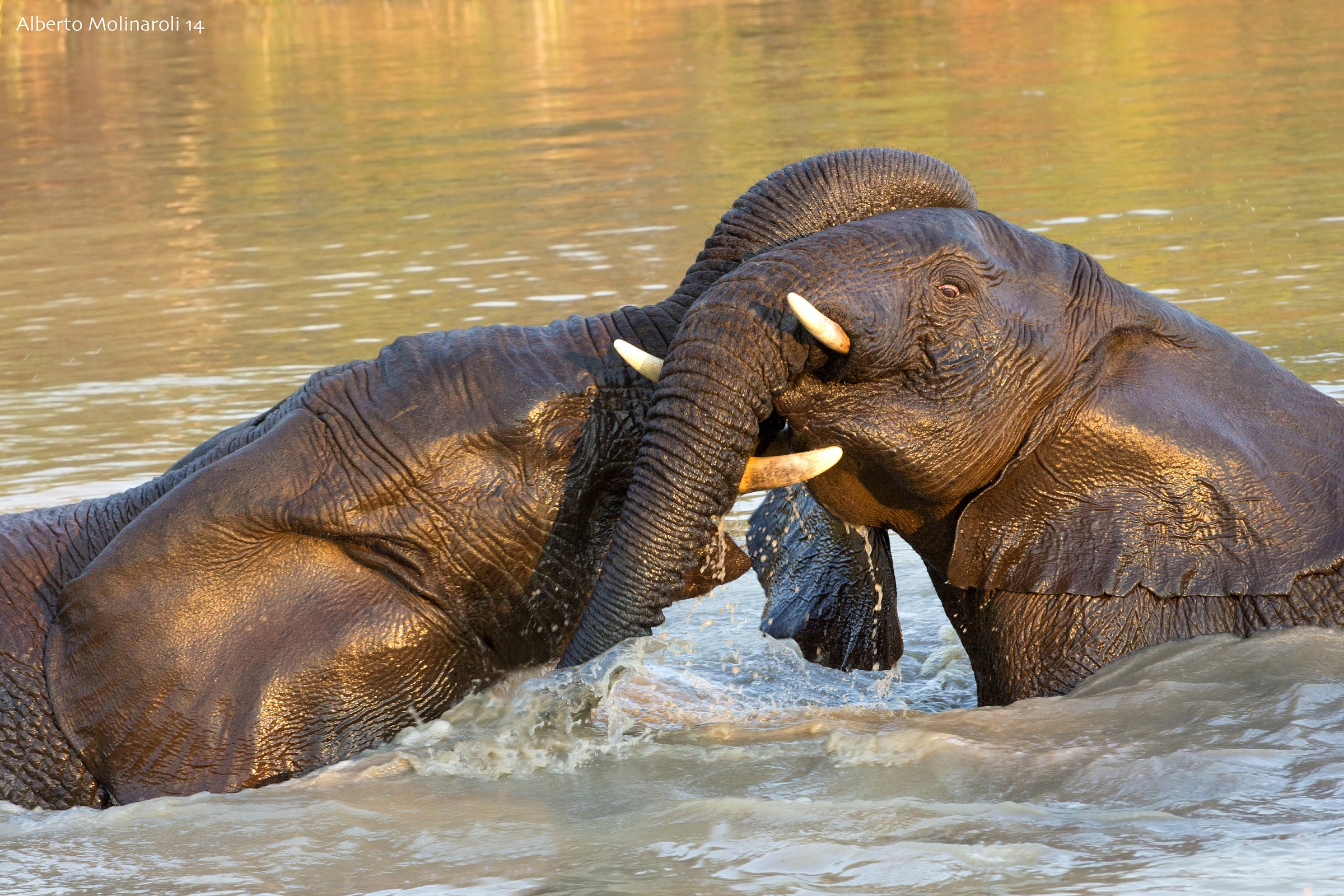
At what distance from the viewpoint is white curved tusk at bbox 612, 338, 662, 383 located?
5.01 m

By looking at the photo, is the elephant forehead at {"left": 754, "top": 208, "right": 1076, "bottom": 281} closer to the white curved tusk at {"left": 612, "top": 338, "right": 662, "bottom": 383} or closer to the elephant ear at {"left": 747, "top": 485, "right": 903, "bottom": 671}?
the white curved tusk at {"left": 612, "top": 338, "right": 662, "bottom": 383}

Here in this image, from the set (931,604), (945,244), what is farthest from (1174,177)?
(945,244)

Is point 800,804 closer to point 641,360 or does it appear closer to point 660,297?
point 641,360

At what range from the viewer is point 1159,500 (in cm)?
522

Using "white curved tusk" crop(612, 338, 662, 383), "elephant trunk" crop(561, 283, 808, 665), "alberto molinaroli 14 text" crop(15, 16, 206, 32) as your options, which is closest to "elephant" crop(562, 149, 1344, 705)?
"elephant trunk" crop(561, 283, 808, 665)

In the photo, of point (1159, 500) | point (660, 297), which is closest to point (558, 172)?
point (660, 297)

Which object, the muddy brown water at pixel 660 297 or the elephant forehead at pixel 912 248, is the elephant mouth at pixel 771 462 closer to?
the elephant forehead at pixel 912 248

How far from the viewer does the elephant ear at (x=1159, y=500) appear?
518 centimetres

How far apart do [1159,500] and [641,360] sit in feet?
4.84

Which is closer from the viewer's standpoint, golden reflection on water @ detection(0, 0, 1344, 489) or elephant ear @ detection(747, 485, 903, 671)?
elephant ear @ detection(747, 485, 903, 671)

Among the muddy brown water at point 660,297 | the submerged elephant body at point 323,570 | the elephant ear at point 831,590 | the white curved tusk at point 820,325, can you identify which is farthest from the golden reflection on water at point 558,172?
the white curved tusk at point 820,325

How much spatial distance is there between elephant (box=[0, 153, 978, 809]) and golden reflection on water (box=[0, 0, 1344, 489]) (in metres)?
4.88

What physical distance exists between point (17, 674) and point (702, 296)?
2100 millimetres

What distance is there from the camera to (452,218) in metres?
17.9
